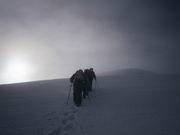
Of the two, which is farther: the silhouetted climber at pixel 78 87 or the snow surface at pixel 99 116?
the silhouetted climber at pixel 78 87

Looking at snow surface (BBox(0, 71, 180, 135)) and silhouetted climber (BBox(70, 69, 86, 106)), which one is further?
silhouetted climber (BBox(70, 69, 86, 106))

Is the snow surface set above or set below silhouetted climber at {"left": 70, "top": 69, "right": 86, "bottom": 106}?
below

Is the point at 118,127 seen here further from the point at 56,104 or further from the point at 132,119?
the point at 56,104

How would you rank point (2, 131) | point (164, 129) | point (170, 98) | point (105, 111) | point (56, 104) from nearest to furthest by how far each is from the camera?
point (164, 129)
point (2, 131)
point (105, 111)
point (170, 98)
point (56, 104)

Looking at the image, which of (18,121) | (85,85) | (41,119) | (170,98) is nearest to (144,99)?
(170,98)

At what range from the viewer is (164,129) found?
7.50 metres

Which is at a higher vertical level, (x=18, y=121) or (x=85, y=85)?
(x=85, y=85)

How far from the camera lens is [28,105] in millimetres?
12719

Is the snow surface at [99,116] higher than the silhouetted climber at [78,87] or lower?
lower

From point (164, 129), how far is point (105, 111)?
354 cm

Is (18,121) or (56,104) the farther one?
(56,104)

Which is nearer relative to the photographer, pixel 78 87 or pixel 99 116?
pixel 99 116

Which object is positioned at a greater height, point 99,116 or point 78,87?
point 78,87

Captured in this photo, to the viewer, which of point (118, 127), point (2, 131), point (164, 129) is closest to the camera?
point (164, 129)
